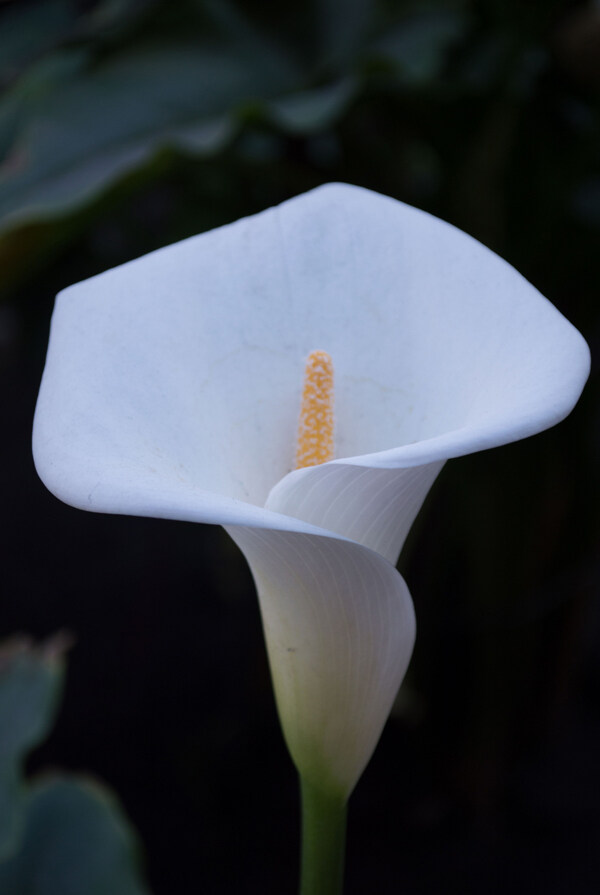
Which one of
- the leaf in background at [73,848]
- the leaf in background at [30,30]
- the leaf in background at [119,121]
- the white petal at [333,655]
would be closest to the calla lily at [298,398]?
the white petal at [333,655]

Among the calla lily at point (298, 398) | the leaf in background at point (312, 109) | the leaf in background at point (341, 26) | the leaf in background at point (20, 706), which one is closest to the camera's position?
the calla lily at point (298, 398)

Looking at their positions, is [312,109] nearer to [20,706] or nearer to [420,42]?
[420,42]

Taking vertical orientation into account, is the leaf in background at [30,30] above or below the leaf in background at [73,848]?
above

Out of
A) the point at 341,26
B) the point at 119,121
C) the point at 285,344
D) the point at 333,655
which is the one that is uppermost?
the point at 341,26

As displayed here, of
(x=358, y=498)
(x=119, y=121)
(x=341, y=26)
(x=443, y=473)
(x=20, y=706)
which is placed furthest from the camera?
(x=443, y=473)

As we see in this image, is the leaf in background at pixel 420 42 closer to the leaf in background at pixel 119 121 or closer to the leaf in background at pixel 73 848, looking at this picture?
the leaf in background at pixel 119 121

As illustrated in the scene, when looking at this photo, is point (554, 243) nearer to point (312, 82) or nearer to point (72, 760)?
point (312, 82)

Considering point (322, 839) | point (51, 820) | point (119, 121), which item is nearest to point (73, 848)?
point (51, 820)
